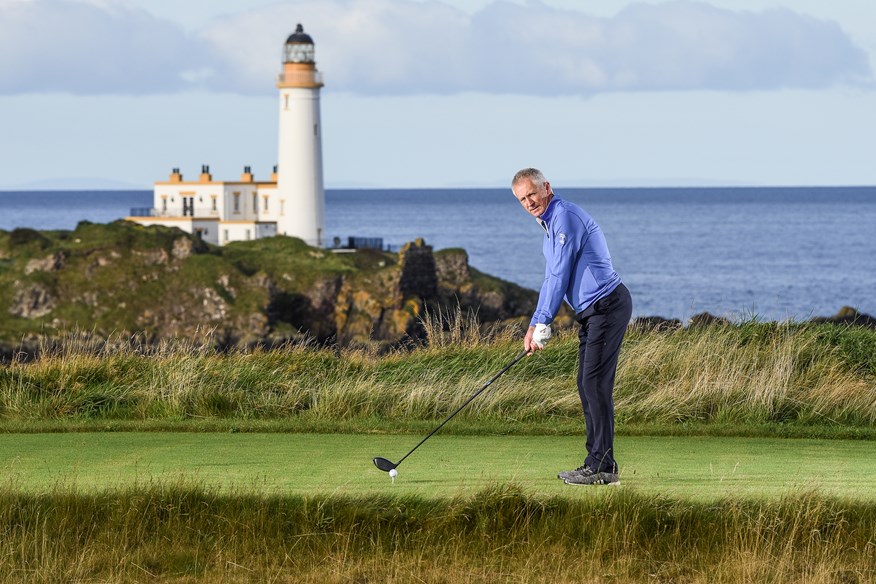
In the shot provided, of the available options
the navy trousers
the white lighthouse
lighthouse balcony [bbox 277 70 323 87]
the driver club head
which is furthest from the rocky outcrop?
the navy trousers

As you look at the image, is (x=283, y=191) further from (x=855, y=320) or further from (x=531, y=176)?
(x=531, y=176)

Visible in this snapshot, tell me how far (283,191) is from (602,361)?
70.1 metres

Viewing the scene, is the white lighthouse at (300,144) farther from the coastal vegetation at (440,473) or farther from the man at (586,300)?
the man at (586,300)

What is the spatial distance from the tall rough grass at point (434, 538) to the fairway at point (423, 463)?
0.85 ft

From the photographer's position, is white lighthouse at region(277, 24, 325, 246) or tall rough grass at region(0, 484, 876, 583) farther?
white lighthouse at region(277, 24, 325, 246)

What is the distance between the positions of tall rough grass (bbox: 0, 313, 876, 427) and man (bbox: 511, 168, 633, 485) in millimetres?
3330

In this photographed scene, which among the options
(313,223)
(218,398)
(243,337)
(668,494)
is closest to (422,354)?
(218,398)

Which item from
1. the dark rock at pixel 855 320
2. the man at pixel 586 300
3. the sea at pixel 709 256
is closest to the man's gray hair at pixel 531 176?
the man at pixel 586 300

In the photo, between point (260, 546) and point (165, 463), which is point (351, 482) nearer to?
point (260, 546)

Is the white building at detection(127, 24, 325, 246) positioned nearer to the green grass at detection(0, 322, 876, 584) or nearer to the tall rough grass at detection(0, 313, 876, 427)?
the tall rough grass at detection(0, 313, 876, 427)

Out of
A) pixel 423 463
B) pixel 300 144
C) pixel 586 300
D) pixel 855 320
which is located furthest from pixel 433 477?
A: pixel 300 144

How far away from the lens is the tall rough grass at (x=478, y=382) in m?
12.3

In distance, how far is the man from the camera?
8219mm

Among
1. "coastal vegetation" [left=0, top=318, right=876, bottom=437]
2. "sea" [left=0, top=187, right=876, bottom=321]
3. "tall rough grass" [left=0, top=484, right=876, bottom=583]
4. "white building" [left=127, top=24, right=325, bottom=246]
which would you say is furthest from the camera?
"sea" [left=0, top=187, right=876, bottom=321]
